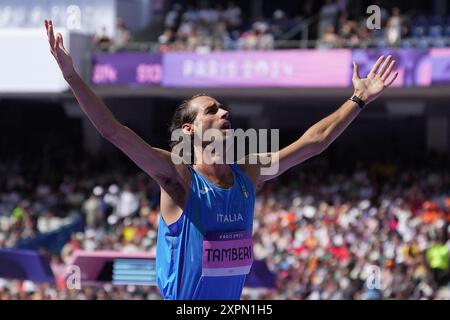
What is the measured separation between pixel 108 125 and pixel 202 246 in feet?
2.17

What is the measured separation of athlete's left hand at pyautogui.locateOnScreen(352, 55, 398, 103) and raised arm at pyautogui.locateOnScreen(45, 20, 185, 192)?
3.32 ft

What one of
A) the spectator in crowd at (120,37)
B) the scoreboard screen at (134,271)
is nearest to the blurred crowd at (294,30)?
the spectator in crowd at (120,37)

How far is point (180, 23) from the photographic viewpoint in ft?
72.6

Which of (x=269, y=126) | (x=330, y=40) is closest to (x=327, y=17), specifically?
(x=330, y=40)

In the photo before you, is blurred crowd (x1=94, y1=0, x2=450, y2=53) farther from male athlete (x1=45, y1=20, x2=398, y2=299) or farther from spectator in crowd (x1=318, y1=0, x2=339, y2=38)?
male athlete (x1=45, y1=20, x2=398, y2=299)

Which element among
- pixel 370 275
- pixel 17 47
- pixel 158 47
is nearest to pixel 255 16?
pixel 158 47

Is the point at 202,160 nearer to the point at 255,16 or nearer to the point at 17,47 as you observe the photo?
the point at 17,47

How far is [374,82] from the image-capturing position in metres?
4.84

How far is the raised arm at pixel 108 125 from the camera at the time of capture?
411 centimetres

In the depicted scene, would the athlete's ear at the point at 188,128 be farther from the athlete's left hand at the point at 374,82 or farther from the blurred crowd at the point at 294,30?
the blurred crowd at the point at 294,30

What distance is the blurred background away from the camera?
620 inches

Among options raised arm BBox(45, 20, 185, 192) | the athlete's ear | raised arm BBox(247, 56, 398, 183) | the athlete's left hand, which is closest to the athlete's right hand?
raised arm BBox(45, 20, 185, 192)

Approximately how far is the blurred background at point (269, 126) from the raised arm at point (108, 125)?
9.22m
